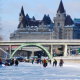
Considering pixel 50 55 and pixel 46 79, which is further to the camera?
pixel 50 55

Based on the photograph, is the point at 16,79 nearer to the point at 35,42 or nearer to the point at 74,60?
the point at 74,60

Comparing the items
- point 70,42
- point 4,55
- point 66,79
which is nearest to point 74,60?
point 70,42

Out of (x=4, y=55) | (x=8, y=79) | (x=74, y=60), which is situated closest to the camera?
(x=8, y=79)

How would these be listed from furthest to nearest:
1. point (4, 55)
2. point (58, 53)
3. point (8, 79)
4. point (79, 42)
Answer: point (58, 53), point (4, 55), point (79, 42), point (8, 79)

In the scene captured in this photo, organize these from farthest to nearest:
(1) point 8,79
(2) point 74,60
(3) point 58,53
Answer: (3) point 58,53 < (2) point 74,60 < (1) point 8,79

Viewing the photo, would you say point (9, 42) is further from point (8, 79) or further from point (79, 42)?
point (8, 79)

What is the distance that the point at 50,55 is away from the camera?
478ft

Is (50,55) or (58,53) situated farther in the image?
(58,53)

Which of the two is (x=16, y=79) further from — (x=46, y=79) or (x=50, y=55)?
(x=50, y=55)

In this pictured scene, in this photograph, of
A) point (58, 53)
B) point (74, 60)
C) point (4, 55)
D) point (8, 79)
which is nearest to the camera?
point (8, 79)

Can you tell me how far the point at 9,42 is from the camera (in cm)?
14038

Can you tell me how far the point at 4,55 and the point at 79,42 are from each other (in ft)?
89.1

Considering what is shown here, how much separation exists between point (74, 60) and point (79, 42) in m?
26.1

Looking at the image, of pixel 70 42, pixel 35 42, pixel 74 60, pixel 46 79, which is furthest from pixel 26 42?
pixel 46 79
